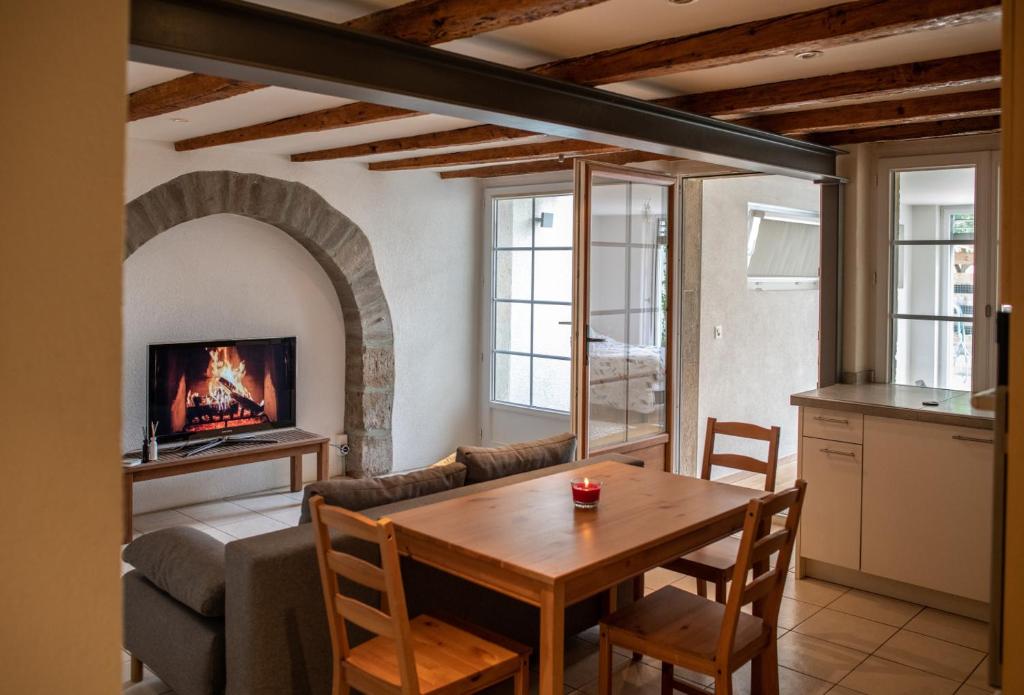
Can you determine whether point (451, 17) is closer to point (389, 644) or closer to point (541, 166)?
point (389, 644)

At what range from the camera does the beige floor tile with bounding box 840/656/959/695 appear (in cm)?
332

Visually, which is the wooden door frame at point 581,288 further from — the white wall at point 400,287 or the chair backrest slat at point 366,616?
the chair backrest slat at point 366,616

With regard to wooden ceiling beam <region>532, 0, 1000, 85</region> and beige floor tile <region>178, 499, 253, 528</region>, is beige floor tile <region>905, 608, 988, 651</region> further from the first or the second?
beige floor tile <region>178, 499, 253, 528</region>

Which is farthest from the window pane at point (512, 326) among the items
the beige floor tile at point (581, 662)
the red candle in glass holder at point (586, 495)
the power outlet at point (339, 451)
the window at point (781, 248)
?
the red candle in glass holder at point (586, 495)

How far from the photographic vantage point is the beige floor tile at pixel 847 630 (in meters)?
3.77

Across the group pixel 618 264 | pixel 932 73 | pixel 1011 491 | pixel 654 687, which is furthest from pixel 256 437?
pixel 1011 491

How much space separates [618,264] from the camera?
18.2 ft

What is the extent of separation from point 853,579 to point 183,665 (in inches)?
127

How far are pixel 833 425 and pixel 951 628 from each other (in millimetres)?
1052

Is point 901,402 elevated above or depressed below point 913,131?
below

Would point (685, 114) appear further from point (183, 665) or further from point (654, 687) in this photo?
point (183, 665)

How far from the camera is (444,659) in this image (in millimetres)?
2576

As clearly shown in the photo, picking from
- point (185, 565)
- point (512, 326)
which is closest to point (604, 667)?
point (185, 565)

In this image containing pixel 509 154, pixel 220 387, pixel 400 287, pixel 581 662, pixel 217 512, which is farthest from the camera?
pixel 400 287
